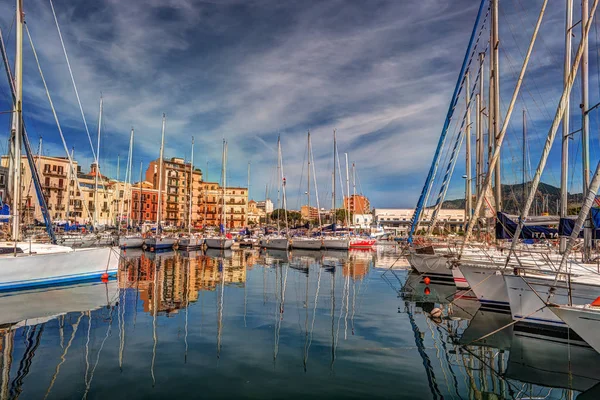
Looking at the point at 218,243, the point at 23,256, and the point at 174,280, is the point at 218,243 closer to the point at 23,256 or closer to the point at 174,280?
the point at 174,280

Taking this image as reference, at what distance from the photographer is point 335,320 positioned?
17.0m

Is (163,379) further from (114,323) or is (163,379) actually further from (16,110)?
(16,110)

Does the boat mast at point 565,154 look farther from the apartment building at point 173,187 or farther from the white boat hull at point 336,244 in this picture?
the apartment building at point 173,187

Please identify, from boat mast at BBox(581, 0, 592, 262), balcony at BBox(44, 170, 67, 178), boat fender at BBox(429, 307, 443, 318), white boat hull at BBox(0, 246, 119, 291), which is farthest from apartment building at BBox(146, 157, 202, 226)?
boat mast at BBox(581, 0, 592, 262)

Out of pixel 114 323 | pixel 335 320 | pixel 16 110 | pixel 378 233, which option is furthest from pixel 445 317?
pixel 378 233

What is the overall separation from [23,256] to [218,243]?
40003mm

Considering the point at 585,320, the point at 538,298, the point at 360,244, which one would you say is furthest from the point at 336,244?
the point at 585,320

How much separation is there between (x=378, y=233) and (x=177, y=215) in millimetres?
56670

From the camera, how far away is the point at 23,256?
2166 cm

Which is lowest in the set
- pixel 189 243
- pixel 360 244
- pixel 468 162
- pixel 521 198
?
pixel 360 244

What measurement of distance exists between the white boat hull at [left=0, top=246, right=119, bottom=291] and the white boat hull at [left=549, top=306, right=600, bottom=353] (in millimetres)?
23696

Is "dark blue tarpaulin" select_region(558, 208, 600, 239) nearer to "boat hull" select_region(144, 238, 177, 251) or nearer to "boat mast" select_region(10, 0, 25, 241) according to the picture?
"boat mast" select_region(10, 0, 25, 241)

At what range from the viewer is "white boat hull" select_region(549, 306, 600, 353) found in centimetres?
1088

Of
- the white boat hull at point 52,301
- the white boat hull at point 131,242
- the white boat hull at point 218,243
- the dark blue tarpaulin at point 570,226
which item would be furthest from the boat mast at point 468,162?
the white boat hull at point 131,242
